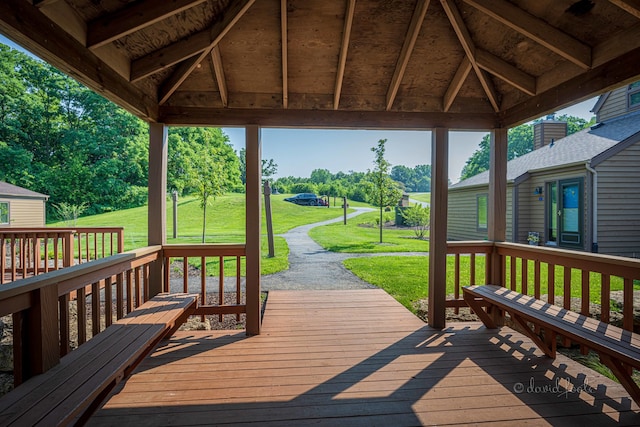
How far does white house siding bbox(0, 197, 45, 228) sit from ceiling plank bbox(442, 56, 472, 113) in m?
15.4

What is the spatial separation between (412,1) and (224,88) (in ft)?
6.43

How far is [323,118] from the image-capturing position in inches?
132

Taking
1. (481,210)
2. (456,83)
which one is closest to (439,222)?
(456,83)

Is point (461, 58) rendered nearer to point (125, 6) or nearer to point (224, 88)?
point (224, 88)

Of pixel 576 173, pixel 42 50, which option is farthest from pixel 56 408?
pixel 576 173

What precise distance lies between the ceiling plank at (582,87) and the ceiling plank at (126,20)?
3.11m

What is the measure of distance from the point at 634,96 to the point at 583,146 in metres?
2.26

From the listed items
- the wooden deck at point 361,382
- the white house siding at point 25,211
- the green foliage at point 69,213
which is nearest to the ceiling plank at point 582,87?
the wooden deck at point 361,382

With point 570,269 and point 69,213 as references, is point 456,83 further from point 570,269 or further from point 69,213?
point 69,213

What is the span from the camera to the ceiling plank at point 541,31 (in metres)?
2.33

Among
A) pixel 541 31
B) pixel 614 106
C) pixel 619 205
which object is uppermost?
pixel 614 106

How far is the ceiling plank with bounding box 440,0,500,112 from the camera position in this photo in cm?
253

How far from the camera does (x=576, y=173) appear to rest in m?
Result: 8.06

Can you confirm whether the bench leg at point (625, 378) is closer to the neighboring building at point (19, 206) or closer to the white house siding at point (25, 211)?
the neighboring building at point (19, 206)
